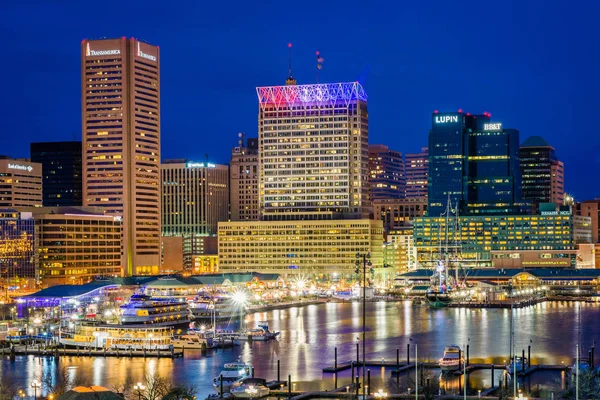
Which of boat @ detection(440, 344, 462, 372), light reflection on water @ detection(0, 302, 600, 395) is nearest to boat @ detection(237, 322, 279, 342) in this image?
light reflection on water @ detection(0, 302, 600, 395)

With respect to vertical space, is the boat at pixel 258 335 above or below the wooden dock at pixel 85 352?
above

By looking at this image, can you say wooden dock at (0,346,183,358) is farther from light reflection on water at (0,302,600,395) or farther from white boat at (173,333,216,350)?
white boat at (173,333,216,350)

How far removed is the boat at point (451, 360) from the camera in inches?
3425

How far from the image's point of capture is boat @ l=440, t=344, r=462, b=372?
87.0 meters

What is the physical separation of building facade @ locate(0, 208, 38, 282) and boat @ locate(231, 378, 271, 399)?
113707 mm

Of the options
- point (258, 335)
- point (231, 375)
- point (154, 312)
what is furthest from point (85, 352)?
point (154, 312)

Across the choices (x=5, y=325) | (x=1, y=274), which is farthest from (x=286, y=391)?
(x=1, y=274)

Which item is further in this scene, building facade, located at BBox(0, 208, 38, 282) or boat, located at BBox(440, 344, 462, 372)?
building facade, located at BBox(0, 208, 38, 282)

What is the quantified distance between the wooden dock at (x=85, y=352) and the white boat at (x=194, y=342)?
2.95 m

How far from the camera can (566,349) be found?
345ft

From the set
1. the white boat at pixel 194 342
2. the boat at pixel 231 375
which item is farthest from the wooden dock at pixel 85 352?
the boat at pixel 231 375

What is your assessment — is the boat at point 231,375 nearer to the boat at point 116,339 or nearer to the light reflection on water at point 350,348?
the light reflection on water at point 350,348

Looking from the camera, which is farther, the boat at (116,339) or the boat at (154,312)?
the boat at (154,312)

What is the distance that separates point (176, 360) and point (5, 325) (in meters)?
33.9
